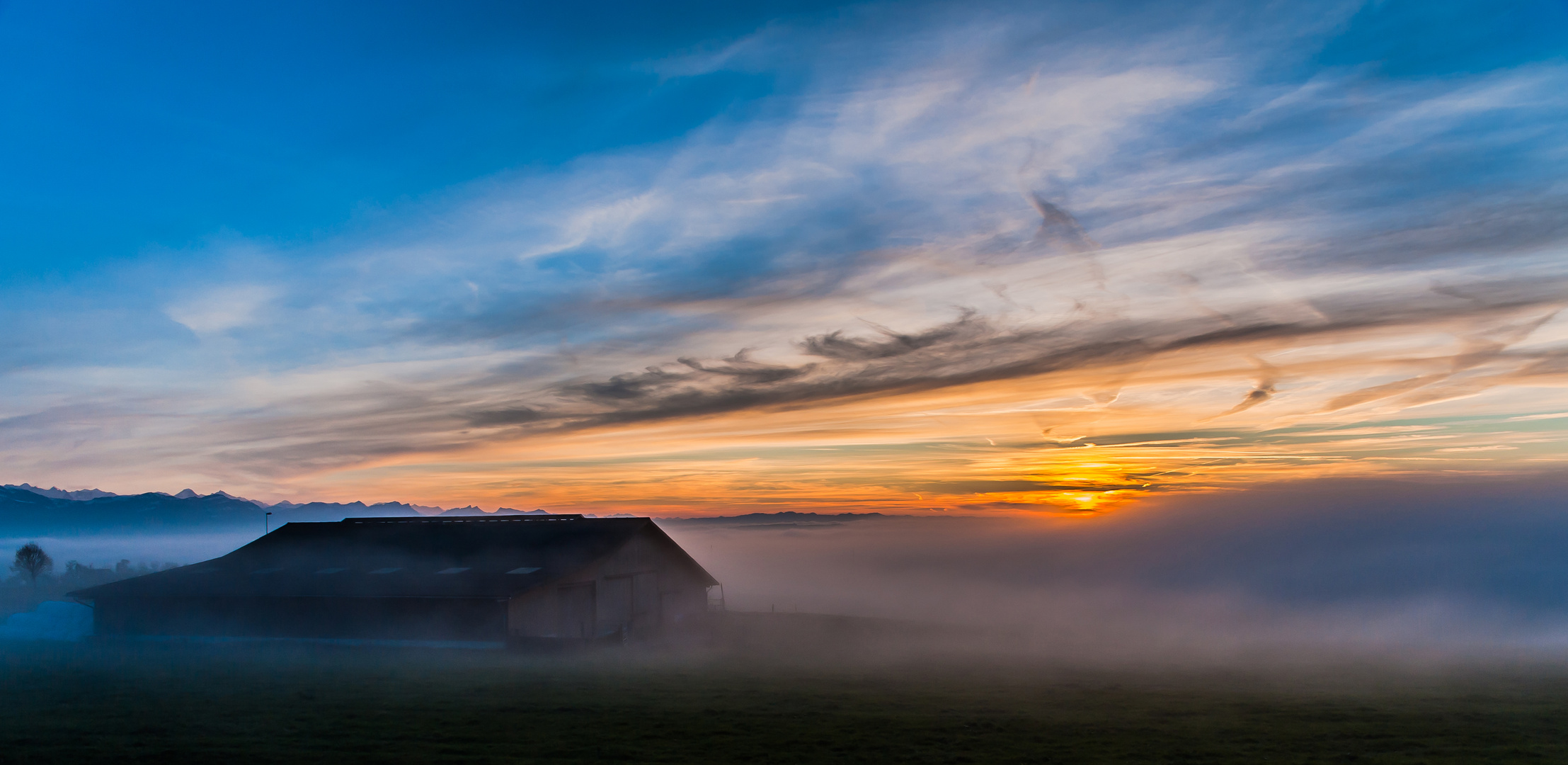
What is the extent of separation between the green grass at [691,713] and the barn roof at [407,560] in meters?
4.21

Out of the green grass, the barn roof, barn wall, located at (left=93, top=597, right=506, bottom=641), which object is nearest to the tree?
the barn roof

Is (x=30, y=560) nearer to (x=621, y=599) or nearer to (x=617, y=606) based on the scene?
Result: (x=621, y=599)

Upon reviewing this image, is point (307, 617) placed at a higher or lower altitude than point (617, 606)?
higher

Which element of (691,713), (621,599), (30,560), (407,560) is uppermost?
(407,560)

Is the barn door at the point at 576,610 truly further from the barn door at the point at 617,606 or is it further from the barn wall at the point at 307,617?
the barn wall at the point at 307,617

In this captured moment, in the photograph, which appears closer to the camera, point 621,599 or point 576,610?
point 576,610

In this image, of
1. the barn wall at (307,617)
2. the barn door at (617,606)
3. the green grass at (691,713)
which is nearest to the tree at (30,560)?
the barn wall at (307,617)

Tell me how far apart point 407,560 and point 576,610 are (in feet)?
37.2

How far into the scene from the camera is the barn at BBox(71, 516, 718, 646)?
125 feet

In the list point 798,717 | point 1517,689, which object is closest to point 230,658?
point 798,717

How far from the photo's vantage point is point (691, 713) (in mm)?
24438

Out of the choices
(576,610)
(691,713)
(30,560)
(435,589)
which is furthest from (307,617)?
(30,560)

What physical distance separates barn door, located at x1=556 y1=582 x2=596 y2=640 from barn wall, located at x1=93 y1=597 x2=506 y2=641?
3.35 m

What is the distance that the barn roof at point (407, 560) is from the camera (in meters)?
39.7
